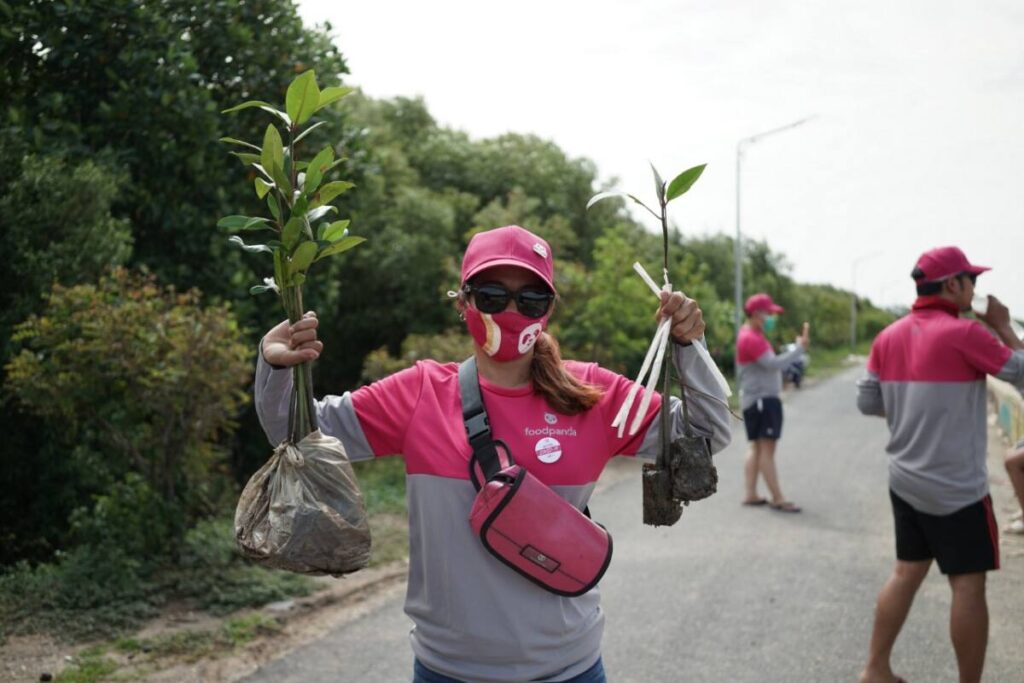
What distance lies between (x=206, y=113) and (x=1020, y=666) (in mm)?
7227

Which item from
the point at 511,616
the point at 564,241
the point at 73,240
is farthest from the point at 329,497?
the point at 564,241

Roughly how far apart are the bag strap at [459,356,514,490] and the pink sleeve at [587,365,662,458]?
35 cm

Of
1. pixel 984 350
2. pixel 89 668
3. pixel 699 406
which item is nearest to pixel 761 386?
pixel 984 350

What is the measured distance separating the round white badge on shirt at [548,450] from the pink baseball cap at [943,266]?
2.64 meters

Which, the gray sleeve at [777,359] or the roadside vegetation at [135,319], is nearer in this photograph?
the roadside vegetation at [135,319]

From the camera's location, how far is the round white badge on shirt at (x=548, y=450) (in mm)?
2727

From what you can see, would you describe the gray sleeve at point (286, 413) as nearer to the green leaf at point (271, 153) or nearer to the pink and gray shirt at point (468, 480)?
the pink and gray shirt at point (468, 480)

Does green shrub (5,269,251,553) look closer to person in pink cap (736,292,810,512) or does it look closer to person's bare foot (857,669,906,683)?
person's bare foot (857,669,906,683)

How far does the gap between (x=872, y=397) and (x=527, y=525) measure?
9.79ft

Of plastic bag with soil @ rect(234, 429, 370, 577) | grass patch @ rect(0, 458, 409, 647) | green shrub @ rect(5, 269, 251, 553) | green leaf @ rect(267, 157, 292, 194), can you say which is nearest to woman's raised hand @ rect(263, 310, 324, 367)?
plastic bag with soil @ rect(234, 429, 370, 577)

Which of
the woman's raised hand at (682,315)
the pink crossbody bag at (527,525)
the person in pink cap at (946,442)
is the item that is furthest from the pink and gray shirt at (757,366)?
the pink crossbody bag at (527,525)

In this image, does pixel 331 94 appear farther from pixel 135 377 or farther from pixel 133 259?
pixel 133 259

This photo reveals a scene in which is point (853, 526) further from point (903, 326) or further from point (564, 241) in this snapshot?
point (564, 241)

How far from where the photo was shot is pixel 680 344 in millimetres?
2852
